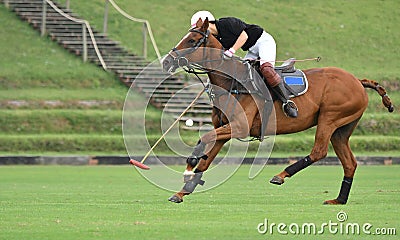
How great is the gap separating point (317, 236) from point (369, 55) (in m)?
32.4

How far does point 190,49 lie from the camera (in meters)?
15.8

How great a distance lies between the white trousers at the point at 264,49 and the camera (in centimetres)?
1645

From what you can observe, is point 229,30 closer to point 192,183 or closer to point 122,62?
point 192,183

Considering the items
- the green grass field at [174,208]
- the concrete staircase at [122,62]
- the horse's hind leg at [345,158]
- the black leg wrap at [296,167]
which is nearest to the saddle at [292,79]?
A: the horse's hind leg at [345,158]

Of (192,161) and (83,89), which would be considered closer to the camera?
(192,161)

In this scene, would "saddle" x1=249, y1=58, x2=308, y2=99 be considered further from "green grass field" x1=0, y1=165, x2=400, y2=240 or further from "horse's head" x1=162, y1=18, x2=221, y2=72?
"green grass field" x1=0, y1=165, x2=400, y2=240

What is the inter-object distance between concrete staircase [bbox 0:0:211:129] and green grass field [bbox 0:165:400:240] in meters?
11.8

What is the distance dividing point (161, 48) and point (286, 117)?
2570cm

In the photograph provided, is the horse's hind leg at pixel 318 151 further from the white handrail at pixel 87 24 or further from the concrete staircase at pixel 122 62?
the white handrail at pixel 87 24

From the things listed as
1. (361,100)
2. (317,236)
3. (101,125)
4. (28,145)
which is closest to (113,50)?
(101,125)

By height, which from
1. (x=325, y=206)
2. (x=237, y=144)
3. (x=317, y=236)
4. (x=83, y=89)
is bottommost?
(x=83, y=89)

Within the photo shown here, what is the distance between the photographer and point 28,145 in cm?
3161

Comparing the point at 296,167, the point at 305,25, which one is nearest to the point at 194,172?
the point at 296,167

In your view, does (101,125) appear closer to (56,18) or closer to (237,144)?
(237,144)
